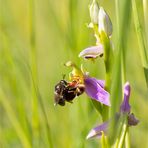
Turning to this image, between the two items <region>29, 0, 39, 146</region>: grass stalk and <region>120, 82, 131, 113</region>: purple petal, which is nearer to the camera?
<region>120, 82, 131, 113</region>: purple petal

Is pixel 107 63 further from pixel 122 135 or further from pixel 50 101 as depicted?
pixel 50 101

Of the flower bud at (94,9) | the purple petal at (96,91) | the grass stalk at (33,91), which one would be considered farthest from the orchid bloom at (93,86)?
the grass stalk at (33,91)

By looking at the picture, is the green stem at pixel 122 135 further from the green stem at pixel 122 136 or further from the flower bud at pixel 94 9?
the flower bud at pixel 94 9

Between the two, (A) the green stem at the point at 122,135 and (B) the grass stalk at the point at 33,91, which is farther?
(B) the grass stalk at the point at 33,91

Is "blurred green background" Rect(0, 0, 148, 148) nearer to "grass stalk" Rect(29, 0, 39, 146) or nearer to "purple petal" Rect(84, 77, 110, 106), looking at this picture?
"grass stalk" Rect(29, 0, 39, 146)

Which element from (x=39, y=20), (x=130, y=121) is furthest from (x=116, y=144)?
(x=39, y=20)

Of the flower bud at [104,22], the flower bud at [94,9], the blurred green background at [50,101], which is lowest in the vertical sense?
the blurred green background at [50,101]

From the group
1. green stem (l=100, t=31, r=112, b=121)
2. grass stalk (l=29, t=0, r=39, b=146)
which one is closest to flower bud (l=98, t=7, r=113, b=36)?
green stem (l=100, t=31, r=112, b=121)

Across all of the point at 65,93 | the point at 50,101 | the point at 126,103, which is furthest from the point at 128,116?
the point at 50,101

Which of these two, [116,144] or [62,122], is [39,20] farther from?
[116,144]
